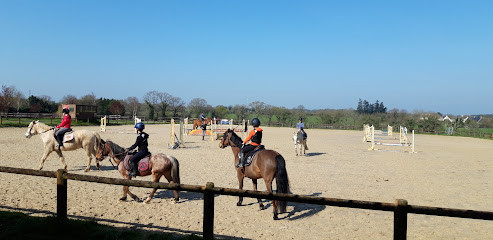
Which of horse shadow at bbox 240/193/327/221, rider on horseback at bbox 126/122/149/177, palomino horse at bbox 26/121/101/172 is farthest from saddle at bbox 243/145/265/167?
palomino horse at bbox 26/121/101/172

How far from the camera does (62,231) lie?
4.84 metres

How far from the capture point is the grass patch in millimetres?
4637

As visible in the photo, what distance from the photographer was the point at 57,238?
4.57 m

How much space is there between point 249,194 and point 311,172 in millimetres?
8542

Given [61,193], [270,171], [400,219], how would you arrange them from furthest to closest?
[270,171], [61,193], [400,219]

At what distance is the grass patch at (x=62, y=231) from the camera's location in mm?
4637

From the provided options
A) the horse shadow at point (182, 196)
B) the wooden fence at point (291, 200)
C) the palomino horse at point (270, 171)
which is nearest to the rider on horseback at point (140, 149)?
the horse shadow at point (182, 196)

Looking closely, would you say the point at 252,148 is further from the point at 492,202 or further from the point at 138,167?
the point at 492,202

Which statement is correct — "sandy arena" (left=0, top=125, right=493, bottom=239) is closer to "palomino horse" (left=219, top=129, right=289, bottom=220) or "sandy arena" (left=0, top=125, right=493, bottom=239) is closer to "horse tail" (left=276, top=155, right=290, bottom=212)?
"palomino horse" (left=219, top=129, right=289, bottom=220)

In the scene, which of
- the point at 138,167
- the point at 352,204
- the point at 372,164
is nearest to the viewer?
the point at 352,204

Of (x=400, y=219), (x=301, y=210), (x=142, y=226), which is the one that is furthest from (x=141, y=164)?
(x=400, y=219)

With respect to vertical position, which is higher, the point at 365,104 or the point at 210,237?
the point at 365,104

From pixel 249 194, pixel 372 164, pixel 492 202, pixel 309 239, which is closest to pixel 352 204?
pixel 249 194

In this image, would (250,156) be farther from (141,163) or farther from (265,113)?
(265,113)
